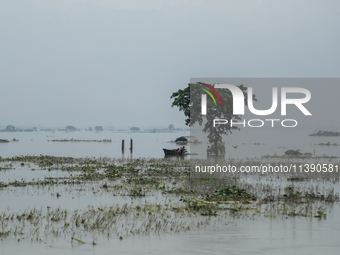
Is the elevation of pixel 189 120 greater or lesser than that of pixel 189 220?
greater

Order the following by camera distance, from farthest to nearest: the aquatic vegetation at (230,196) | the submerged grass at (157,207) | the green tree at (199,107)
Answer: the green tree at (199,107) → the aquatic vegetation at (230,196) → the submerged grass at (157,207)

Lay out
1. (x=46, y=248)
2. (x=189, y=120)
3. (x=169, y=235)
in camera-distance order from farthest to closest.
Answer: (x=189, y=120)
(x=169, y=235)
(x=46, y=248)

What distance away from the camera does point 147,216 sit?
49.4 feet

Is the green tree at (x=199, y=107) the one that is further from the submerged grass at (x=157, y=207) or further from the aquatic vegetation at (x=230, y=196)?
the aquatic vegetation at (x=230, y=196)

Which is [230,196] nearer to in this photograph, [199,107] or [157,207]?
[157,207]

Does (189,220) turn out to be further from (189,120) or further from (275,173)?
(189,120)

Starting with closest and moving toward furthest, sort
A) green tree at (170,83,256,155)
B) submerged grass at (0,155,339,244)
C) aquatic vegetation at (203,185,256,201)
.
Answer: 1. submerged grass at (0,155,339,244)
2. aquatic vegetation at (203,185,256,201)
3. green tree at (170,83,256,155)

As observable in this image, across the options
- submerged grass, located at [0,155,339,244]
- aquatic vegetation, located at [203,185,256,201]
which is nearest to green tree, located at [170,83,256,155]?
submerged grass, located at [0,155,339,244]

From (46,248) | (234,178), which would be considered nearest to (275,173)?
(234,178)

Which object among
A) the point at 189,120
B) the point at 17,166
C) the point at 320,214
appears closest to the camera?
the point at 320,214

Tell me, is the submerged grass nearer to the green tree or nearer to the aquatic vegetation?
the aquatic vegetation

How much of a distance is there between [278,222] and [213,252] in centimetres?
429

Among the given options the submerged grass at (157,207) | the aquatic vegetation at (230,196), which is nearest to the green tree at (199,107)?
the submerged grass at (157,207)

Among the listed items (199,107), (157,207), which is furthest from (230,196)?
(199,107)
